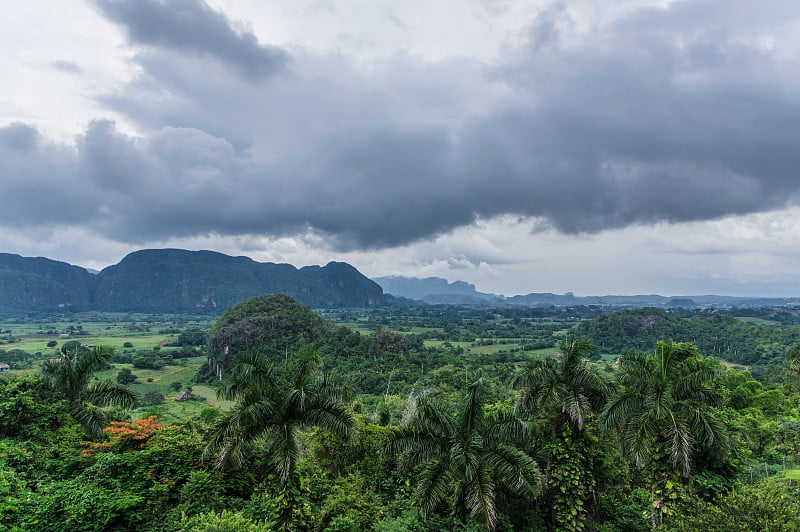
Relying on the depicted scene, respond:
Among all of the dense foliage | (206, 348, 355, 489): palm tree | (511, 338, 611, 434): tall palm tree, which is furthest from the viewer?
(511, 338, 611, 434): tall palm tree

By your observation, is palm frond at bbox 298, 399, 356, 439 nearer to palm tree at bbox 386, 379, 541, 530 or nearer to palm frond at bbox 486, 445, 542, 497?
palm tree at bbox 386, 379, 541, 530

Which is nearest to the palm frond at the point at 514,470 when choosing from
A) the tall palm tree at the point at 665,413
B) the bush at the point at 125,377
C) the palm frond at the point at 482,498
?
the palm frond at the point at 482,498

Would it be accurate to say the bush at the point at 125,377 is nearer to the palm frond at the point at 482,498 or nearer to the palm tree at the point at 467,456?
the palm tree at the point at 467,456

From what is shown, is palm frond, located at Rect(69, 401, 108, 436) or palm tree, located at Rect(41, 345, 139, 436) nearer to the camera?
palm frond, located at Rect(69, 401, 108, 436)

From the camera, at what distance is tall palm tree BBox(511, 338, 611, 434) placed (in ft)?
45.6

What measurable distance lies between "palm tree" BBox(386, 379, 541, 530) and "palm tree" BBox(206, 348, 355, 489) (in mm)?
2221

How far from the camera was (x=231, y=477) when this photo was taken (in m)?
12.6

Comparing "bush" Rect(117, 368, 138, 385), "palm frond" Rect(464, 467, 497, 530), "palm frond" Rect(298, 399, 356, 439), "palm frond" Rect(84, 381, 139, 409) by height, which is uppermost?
"palm frond" Rect(298, 399, 356, 439)

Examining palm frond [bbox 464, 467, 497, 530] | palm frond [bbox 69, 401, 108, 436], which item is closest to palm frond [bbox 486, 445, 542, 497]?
palm frond [bbox 464, 467, 497, 530]

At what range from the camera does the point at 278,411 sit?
39.6ft

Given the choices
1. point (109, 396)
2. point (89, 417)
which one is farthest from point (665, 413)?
point (109, 396)

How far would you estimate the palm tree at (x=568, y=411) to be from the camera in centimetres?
1355

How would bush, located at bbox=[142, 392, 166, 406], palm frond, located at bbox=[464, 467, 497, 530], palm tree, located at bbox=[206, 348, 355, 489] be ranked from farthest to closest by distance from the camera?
bush, located at bbox=[142, 392, 166, 406], palm tree, located at bbox=[206, 348, 355, 489], palm frond, located at bbox=[464, 467, 497, 530]

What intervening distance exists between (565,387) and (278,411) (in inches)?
388
